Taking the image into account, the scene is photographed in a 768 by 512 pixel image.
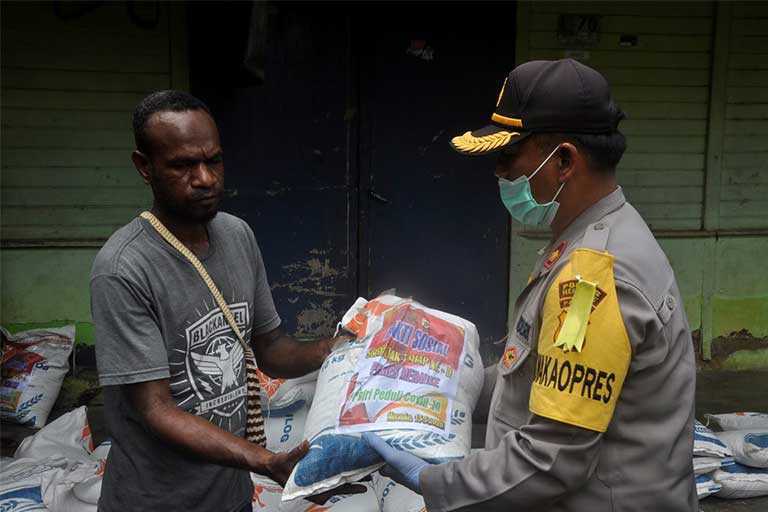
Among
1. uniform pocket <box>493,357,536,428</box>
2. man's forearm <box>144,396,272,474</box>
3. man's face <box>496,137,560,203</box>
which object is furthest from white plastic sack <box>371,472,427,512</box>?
man's face <box>496,137,560,203</box>

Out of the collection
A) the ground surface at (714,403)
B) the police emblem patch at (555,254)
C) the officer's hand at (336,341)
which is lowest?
the ground surface at (714,403)

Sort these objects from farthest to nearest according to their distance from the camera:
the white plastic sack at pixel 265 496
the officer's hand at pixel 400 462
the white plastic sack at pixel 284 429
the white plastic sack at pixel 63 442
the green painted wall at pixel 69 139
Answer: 1. the green painted wall at pixel 69 139
2. the white plastic sack at pixel 63 442
3. the white plastic sack at pixel 284 429
4. the white plastic sack at pixel 265 496
5. the officer's hand at pixel 400 462

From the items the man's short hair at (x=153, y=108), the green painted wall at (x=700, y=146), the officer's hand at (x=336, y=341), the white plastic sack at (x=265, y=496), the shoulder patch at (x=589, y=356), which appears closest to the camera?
the shoulder patch at (x=589, y=356)

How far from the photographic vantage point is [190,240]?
6.89 ft

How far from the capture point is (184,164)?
200 centimetres

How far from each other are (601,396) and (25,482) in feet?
9.46

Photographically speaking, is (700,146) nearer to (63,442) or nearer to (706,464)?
(706,464)

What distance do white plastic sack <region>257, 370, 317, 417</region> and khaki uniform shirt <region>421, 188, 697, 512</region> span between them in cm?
163

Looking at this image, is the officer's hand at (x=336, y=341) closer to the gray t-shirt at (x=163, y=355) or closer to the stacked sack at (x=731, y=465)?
→ the gray t-shirt at (x=163, y=355)

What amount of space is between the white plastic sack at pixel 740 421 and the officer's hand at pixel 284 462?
3.29 meters

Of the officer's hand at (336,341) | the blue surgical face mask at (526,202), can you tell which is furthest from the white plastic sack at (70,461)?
the blue surgical face mask at (526,202)

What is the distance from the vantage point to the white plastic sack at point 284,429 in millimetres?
3387

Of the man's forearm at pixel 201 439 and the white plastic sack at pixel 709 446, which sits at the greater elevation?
the man's forearm at pixel 201 439

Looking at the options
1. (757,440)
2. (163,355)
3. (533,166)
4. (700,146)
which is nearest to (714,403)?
(757,440)
